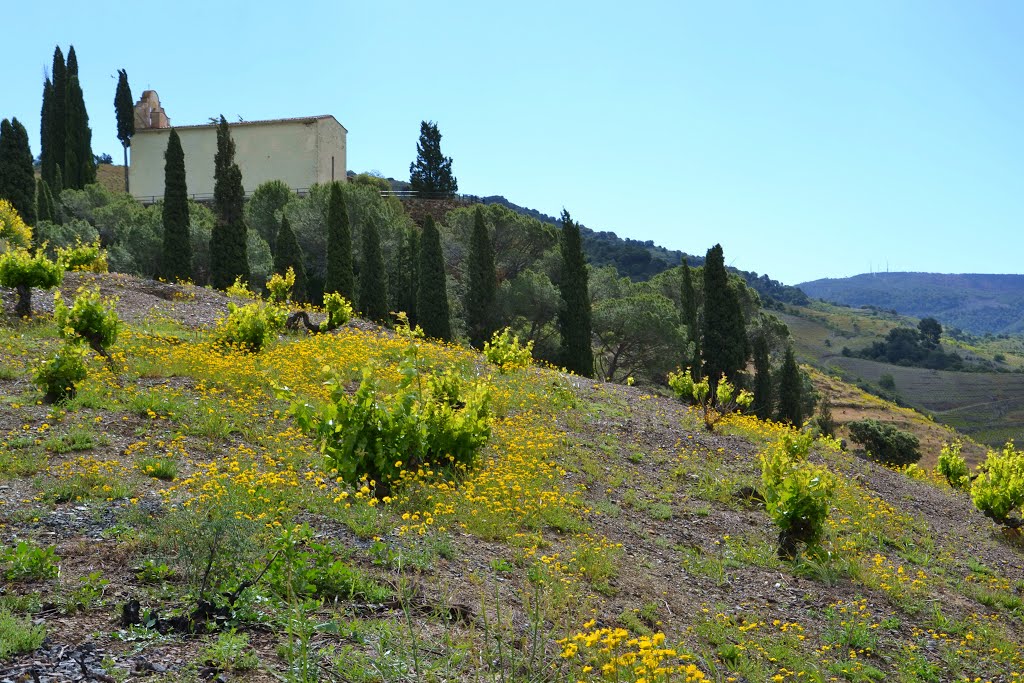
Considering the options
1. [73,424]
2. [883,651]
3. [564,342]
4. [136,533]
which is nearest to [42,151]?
[564,342]

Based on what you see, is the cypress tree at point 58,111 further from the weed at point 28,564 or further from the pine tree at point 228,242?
the weed at point 28,564

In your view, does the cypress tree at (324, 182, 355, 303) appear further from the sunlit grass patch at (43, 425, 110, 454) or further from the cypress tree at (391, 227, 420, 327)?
the sunlit grass patch at (43, 425, 110, 454)

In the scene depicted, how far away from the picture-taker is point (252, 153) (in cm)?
5219

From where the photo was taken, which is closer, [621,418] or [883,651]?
[883,651]

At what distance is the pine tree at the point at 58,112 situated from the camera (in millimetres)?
47531

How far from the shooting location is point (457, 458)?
8.55m

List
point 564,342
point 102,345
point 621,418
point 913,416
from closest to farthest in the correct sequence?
point 102,345, point 621,418, point 564,342, point 913,416

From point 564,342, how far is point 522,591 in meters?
23.2

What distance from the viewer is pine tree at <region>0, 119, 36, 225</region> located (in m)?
33.0

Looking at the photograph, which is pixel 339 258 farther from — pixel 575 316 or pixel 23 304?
Answer: pixel 23 304

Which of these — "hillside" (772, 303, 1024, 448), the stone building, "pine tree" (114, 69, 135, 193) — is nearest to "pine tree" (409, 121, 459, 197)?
the stone building

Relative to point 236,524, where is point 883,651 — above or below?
below

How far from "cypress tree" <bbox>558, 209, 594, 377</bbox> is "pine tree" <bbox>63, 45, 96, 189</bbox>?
112 feet

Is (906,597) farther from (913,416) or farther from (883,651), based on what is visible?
(913,416)
